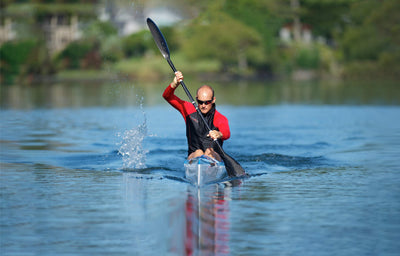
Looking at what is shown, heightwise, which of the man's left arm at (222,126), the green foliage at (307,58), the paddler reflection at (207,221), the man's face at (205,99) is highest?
the green foliage at (307,58)

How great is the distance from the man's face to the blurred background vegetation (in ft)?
139

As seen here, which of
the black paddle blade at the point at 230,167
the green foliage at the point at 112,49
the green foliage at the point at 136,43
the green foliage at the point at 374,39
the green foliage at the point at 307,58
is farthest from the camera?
the green foliage at the point at 136,43

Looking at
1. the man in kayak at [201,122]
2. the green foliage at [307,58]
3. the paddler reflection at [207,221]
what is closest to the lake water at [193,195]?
the paddler reflection at [207,221]

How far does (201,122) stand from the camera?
10.7 m

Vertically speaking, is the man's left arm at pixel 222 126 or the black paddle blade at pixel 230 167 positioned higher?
the man's left arm at pixel 222 126

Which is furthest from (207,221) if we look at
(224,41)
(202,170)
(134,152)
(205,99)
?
(224,41)

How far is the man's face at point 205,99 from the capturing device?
33.7 ft

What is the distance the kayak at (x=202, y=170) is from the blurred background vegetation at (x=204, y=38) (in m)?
43.0

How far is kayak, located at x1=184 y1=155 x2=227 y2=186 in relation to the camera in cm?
981

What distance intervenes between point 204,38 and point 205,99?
47.6 metres

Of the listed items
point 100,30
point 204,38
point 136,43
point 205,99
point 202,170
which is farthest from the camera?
point 136,43

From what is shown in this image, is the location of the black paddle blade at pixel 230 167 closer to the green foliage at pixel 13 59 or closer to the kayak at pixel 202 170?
the kayak at pixel 202 170

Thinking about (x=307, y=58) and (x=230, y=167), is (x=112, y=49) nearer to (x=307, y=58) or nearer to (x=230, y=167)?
(x=307, y=58)

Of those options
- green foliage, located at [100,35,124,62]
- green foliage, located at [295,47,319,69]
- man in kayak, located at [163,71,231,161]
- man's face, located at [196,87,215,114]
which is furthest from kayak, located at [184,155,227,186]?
green foliage, located at [295,47,319,69]
